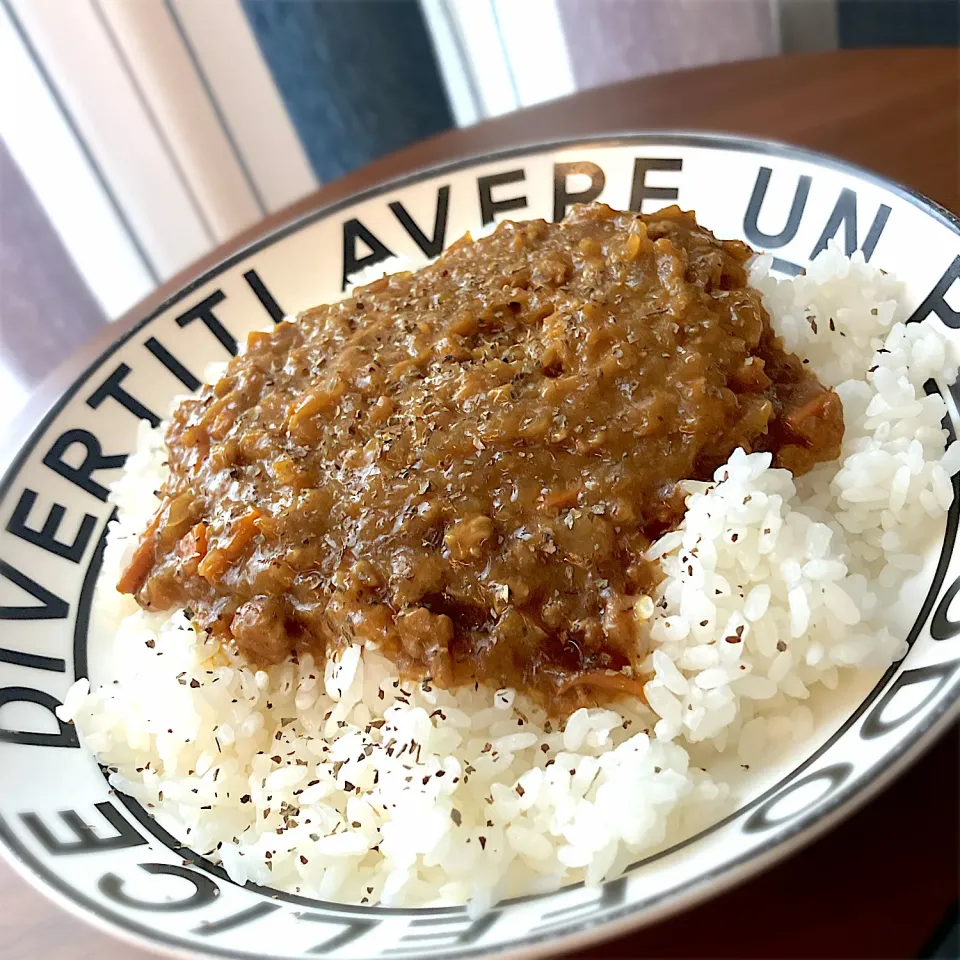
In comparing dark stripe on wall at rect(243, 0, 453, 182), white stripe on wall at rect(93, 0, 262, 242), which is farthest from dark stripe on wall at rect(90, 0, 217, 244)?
dark stripe on wall at rect(243, 0, 453, 182)

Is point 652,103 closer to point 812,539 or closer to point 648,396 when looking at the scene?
point 648,396

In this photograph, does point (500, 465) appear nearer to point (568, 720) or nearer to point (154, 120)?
point (568, 720)

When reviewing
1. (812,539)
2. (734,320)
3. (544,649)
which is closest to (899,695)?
(812,539)

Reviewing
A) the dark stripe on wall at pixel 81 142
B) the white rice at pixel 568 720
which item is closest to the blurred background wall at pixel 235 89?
the dark stripe on wall at pixel 81 142

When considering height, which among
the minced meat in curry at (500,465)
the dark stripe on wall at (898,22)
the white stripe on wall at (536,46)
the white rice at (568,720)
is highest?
the white stripe on wall at (536,46)

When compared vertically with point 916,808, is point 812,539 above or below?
above

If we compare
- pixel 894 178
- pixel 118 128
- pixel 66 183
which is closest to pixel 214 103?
pixel 118 128

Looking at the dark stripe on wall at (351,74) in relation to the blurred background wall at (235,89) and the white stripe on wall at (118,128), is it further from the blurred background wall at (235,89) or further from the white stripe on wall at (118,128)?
the white stripe on wall at (118,128)
